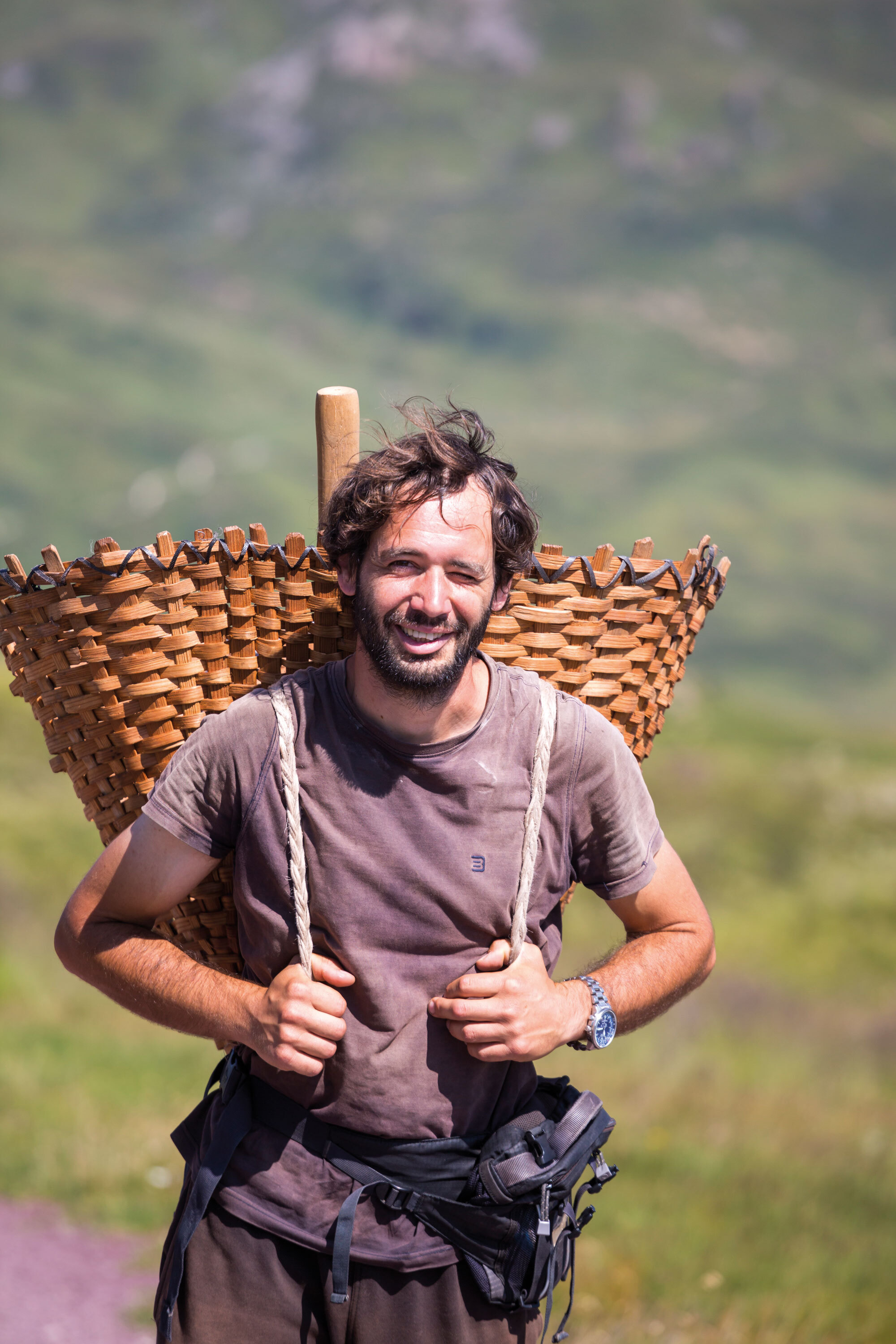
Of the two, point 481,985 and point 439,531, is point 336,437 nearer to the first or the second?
point 439,531

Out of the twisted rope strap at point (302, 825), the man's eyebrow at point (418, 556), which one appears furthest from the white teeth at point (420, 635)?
the twisted rope strap at point (302, 825)

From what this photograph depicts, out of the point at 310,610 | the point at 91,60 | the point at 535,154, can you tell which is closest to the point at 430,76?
the point at 535,154

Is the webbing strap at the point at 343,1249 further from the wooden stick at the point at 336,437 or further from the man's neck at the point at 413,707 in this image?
the wooden stick at the point at 336,437

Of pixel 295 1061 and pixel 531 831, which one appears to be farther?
pixel 531 831

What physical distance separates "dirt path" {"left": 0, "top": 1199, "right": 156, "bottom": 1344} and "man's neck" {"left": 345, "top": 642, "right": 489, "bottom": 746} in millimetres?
4553

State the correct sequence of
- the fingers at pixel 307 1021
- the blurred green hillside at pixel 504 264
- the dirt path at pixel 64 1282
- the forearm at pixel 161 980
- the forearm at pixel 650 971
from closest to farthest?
1. the fingers at pixel 307 1021
2. the forearm at pixel 161 980
3. the forearm at pixel 650 971
4. the dirt path at pixel 64 1282
5. the blurred green hillside at pixel 504 264

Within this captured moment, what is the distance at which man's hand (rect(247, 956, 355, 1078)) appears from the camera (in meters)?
2.25

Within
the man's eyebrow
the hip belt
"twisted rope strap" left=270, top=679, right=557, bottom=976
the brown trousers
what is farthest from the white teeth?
the brown trousers

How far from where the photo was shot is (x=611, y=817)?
94.9 inches

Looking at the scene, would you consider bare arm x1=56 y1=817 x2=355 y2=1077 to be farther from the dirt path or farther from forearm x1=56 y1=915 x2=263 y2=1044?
the dirt path

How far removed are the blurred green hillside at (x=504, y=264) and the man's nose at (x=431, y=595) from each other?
55844 millimetres

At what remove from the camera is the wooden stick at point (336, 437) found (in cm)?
272

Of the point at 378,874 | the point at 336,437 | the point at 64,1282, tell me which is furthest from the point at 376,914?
the point at 64,1282

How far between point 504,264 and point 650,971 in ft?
270
